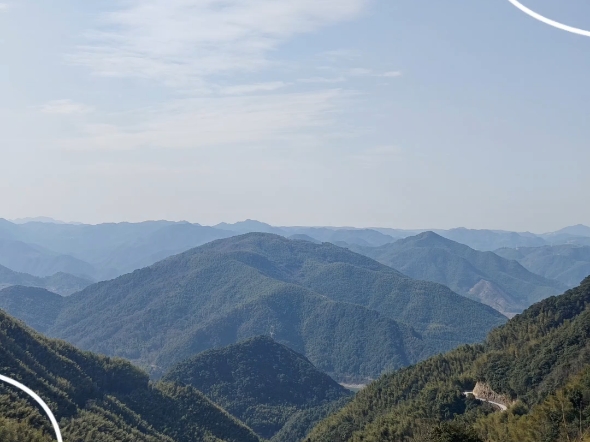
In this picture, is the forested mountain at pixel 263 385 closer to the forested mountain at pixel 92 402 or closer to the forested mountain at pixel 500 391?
the forested mountain at pixel 92 402

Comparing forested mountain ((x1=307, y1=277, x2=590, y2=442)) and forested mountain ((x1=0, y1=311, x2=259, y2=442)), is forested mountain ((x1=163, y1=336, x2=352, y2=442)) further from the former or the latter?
forested mountain ((x1=307, y1=277, x2=590, y2=442))

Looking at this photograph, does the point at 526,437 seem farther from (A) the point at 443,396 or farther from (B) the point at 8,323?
(B) the point at 8,323

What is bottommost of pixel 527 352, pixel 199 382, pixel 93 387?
pixel 199 382

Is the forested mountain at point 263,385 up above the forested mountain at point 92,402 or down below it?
below

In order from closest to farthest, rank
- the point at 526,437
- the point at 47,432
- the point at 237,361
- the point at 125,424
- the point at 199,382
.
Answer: the point at 526,437, the point at 47,432, the point at 125,424, the point at 199,382, the point at 237,361

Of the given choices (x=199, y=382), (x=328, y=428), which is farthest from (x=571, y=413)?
(x=199, y=382)

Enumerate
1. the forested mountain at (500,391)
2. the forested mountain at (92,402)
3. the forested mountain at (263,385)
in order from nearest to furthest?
1. the forested mountain at (500,391)
2. the forested mountain at (92,402)
3. the forested mountain at (263,385)

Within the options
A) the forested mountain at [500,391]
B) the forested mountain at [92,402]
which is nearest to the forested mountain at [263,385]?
the forested mountain at [92,402]
